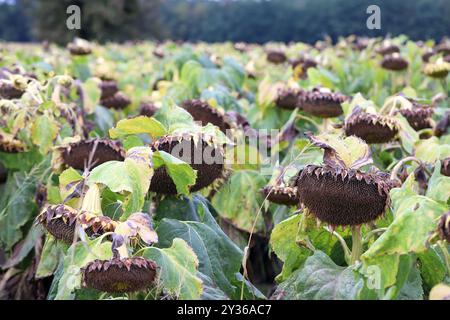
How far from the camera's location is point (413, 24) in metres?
26.8

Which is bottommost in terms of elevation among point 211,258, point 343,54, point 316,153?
point 211,258

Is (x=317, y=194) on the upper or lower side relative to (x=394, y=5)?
lower

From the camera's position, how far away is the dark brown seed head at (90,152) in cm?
242

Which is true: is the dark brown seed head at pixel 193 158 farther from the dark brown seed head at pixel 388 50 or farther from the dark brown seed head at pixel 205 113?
the dark brown seed head at pixel 388 50

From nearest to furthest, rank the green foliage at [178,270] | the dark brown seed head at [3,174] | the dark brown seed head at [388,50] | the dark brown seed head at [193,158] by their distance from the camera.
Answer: the green foliage at [178,270] < the dark brown seed head at [193,158] < the dark brown seed head at [3,174] < the dark brown seed head at [388,50]

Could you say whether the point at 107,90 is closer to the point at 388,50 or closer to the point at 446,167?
the point at 388,50

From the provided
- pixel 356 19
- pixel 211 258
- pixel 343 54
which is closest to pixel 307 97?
pixel 211 258

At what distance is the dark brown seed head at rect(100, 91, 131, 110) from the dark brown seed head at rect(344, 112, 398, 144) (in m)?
2.21

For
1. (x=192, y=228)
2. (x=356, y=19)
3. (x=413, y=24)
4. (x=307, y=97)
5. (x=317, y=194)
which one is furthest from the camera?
(x=356, y=19)

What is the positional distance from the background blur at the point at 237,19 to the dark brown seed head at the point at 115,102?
23139 mm

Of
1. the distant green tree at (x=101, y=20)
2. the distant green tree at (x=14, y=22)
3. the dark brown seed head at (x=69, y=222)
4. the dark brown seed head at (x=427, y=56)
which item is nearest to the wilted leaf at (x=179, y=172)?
the dark brown seed head at (x=69, y=222)

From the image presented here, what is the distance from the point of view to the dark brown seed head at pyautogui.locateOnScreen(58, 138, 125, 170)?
2420mm

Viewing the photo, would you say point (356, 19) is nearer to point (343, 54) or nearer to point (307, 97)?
point (343, 54)

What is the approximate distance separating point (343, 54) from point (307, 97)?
4565 mm
